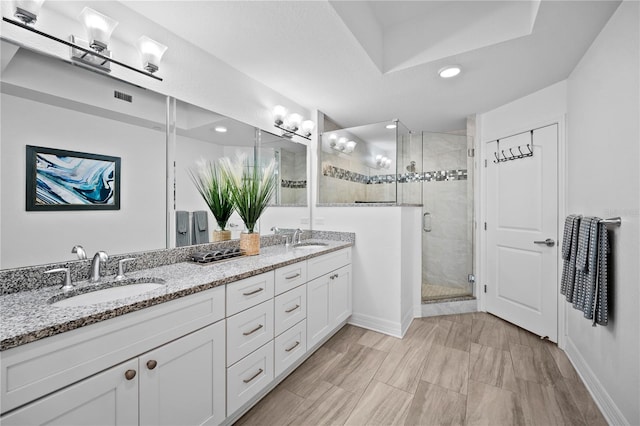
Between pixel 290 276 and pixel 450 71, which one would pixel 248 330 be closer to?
pixel 290 276

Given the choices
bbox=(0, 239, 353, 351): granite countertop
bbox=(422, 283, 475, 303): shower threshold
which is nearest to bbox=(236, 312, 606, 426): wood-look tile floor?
bbox=(422, 283, 475, 303): shower threshold

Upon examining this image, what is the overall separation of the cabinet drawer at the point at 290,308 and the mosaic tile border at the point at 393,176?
1528 mm

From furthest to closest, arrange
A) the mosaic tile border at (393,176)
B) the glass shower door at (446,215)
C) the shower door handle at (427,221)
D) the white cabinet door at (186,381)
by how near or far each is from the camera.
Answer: the shower door handle at (427,221) < the glass shower door at (446,215) < the mosaic tile border at (393,176) < the white cabinet door at (186,381)

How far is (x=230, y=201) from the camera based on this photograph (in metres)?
2.06

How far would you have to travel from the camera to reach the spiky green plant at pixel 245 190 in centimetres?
206

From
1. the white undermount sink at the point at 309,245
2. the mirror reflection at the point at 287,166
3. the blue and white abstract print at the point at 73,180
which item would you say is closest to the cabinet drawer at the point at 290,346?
the white undermount sink at the point at 309,245

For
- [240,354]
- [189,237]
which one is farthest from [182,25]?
[240,354]

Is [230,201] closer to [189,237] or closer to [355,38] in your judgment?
[189,237]

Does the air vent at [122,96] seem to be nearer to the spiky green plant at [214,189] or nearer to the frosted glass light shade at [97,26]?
the frosted glass light shade at [97,26]

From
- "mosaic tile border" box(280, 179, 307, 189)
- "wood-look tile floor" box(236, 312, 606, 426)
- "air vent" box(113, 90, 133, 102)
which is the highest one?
"air vent" box(113, 90, 133, 102)

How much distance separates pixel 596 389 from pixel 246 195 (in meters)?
2.63

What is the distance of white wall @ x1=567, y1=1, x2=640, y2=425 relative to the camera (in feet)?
4.47

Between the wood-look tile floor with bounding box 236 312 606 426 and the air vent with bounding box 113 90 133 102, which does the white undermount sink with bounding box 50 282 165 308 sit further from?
the air vent with bounding box 113 90 133 102

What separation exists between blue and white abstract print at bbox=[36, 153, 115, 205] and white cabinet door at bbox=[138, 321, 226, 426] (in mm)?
878
